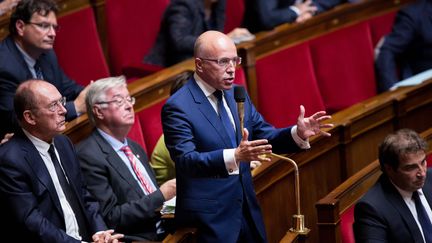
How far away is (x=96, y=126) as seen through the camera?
1.17 meters

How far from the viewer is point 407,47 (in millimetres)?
1691

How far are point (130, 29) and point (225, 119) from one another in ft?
2.07

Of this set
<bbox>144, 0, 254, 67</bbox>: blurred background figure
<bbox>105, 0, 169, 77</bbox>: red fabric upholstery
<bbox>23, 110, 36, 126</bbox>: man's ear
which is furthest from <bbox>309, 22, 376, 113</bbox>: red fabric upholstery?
<bbox>23, 110, 36, 126</bbox>: man's ear

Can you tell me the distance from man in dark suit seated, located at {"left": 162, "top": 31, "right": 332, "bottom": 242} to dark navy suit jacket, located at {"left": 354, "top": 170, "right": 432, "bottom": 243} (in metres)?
0.12

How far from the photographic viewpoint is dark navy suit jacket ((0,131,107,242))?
0.96 m

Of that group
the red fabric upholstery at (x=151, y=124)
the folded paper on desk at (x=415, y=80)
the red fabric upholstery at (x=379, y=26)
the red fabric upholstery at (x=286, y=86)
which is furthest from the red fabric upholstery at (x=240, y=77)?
the red fabric upholstery at (x=379, y=26)

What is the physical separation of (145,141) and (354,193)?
34cm

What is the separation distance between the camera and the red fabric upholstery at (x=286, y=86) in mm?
1497

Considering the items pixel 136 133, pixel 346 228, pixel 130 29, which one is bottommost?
pixel 346 228

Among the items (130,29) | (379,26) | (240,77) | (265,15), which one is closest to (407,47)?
(379,26)

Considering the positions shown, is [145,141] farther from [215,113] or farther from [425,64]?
[425,64]

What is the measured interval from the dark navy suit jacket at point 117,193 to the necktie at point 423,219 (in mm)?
313

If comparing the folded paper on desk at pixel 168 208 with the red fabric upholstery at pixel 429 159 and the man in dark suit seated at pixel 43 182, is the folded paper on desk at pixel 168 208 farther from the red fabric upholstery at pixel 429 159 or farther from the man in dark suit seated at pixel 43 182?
the red fabric upholstery at pixel 429 159

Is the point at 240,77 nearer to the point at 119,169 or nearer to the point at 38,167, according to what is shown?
the point at 119,169
